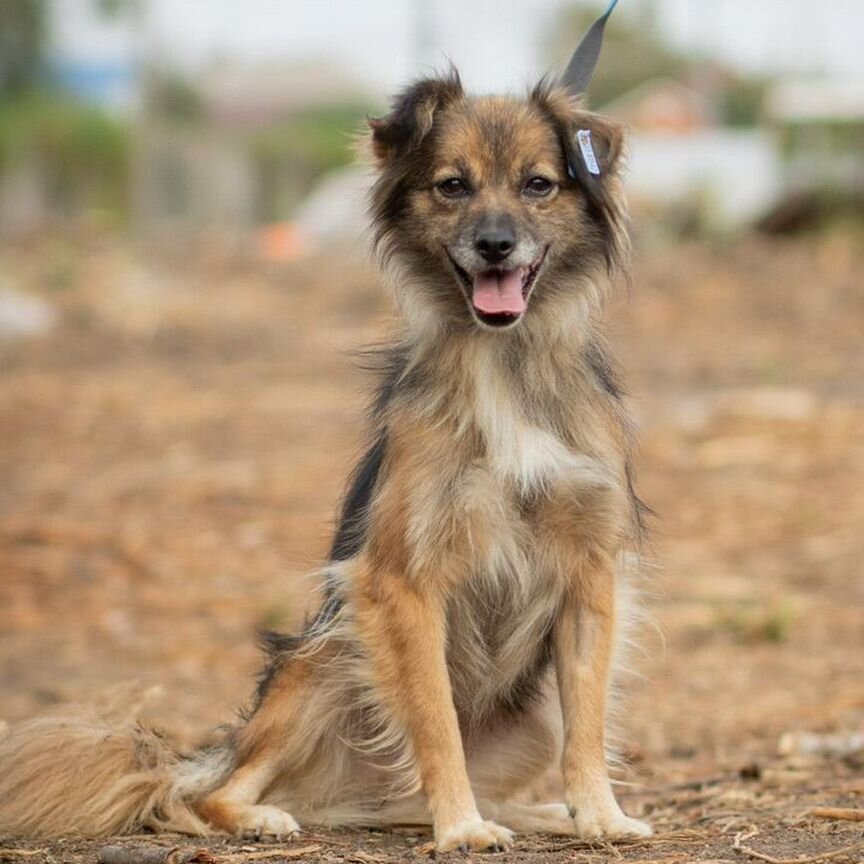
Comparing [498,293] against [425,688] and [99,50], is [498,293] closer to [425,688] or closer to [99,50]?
[425,688]

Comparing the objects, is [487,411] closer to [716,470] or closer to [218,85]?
[716,470]

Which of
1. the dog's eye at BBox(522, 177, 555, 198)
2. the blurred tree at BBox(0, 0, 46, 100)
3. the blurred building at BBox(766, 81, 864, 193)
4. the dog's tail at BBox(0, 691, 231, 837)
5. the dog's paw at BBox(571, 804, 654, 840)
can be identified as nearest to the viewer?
the dog's paw at BBox(571, 804, 654, 840)

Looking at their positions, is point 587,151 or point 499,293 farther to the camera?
point 587,151

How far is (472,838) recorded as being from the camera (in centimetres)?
462

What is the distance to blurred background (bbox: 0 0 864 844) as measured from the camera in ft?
25.6

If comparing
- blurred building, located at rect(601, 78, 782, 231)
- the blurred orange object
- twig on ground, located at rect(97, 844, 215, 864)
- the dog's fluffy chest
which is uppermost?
blurred building, located at rect(601, 78, 782, 231)

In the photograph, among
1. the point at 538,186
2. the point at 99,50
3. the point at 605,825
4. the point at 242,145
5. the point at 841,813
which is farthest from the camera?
the point at 242,145

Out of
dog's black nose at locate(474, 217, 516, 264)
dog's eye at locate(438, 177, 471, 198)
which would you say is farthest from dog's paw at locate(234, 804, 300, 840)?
dog's eye at locate(438, 177, 471, 198)

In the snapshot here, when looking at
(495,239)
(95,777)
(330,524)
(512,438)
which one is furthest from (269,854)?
(330,524)

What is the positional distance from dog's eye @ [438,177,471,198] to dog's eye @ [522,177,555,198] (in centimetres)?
17

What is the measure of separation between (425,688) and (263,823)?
0.62m

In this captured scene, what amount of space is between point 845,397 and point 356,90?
20439 mm

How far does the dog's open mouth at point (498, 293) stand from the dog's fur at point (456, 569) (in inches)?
0.5

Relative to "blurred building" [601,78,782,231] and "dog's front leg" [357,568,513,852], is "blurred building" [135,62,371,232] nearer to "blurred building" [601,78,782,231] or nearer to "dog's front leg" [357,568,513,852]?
"blurred building" [601,78,782,231]
